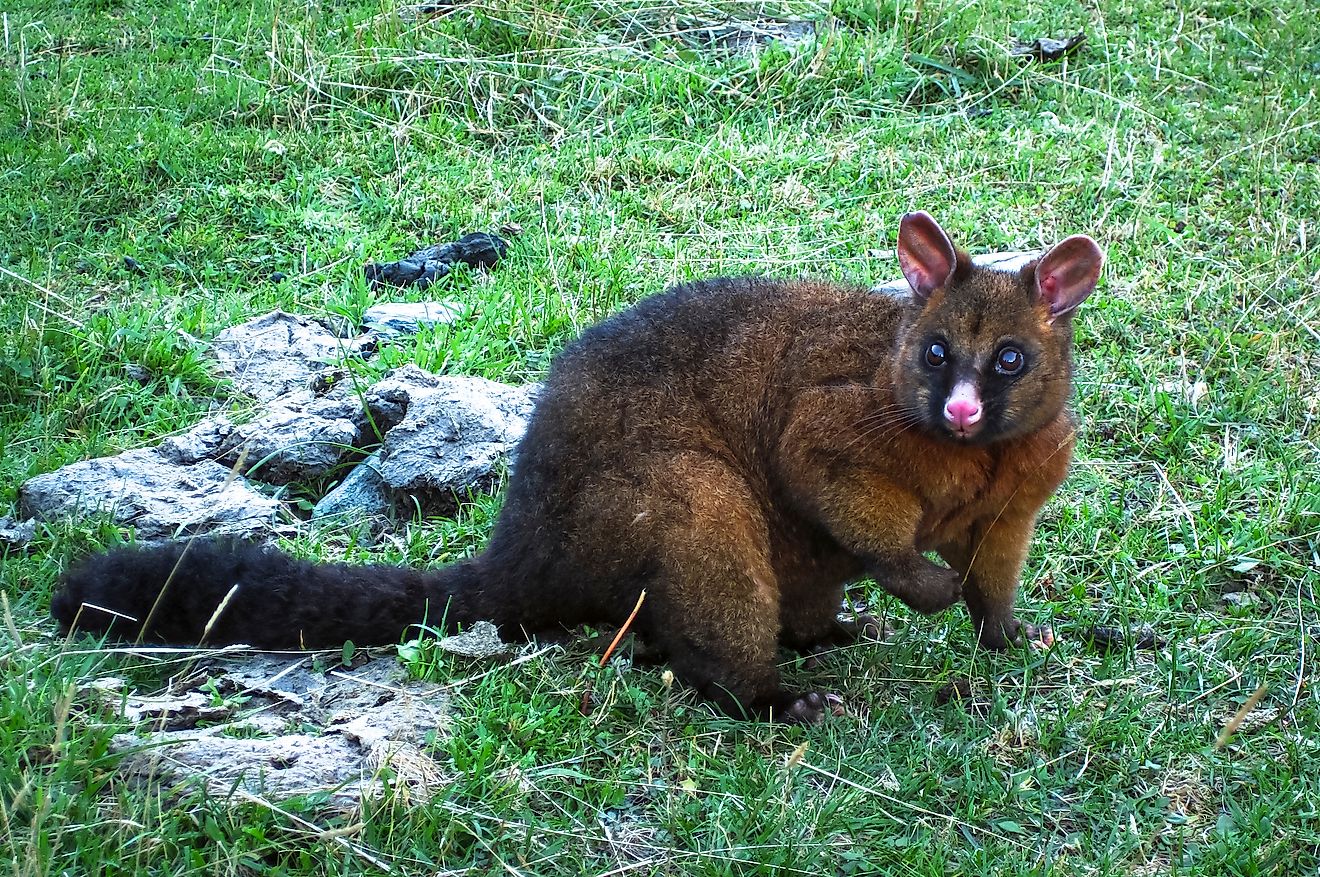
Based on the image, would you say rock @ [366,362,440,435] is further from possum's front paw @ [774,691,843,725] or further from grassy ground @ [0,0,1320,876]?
possum's front paw @ [774,691,843,725]

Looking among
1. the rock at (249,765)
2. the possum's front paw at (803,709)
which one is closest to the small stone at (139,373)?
the rock at (249,765)

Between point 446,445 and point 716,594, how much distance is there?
1.85m

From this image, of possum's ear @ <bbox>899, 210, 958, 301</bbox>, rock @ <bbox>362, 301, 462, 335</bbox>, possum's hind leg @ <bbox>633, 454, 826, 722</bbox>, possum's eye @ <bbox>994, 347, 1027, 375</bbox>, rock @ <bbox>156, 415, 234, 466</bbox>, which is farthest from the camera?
rock @ <bbox>362, 301, 462, 335</bbox>

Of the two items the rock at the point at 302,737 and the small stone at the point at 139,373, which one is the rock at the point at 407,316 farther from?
the rock at the point at 302,737

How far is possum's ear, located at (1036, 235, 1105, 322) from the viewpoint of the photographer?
15.1 ft

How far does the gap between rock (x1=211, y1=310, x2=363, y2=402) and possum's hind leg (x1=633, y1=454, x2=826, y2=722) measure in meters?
2.69

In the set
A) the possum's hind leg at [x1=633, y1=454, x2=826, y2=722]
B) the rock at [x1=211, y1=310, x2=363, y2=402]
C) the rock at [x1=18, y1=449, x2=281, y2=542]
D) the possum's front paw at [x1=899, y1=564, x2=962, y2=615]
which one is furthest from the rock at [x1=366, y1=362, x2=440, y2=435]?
the possum's front paw at [x1=899, y1=564, x2=962, y2=615]

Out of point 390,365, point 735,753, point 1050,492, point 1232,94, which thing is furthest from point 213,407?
point 1232,94

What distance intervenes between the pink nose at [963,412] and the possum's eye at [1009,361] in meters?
0.22

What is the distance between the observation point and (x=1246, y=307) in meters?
6.96

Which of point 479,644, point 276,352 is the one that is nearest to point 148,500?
point 276,352

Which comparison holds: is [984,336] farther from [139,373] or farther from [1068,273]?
[139,373]

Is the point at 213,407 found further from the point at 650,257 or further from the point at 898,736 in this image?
the point at 898,736

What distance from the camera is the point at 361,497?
5.74 m
